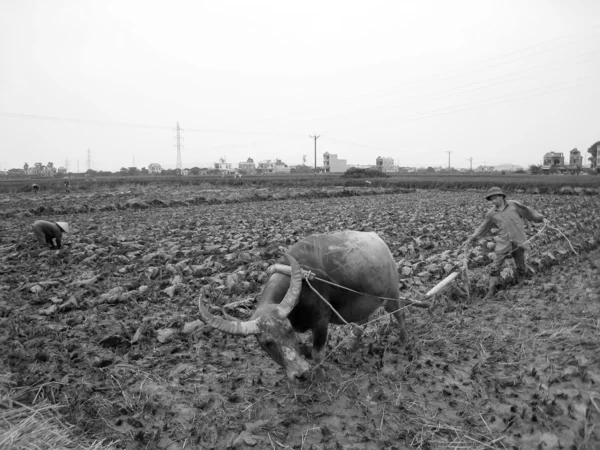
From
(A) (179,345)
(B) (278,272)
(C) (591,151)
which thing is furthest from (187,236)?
(C) (591,151)

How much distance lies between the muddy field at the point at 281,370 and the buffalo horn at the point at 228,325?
3.10 feet

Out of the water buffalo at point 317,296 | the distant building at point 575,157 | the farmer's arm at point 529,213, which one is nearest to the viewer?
the water buffalo at point 317,296

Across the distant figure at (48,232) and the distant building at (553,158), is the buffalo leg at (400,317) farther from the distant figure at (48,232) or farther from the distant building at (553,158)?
the distant building at (553,158)

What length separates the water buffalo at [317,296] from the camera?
4.56 metres

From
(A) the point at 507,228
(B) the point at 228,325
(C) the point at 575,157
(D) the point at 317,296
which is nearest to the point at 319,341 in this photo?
(D) the point at 317,296

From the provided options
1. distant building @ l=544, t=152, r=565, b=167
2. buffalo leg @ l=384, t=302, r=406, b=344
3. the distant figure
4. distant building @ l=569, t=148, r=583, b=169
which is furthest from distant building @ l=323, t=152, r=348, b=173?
buffalo leg @ l=384, t=302, r=406, b=344

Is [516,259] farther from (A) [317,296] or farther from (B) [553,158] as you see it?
(B) [553,158]

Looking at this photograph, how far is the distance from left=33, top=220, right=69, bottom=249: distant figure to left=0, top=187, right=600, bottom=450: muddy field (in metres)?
1.61

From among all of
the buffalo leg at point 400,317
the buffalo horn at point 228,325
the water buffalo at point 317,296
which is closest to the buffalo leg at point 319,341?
the water buffalo at point 317,296

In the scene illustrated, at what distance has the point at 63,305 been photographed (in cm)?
754

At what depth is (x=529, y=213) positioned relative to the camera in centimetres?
851

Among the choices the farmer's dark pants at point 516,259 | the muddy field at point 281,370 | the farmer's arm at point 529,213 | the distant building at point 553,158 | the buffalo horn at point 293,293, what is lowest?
the muddy field at point 281,370

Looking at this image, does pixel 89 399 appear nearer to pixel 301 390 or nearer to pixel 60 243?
pixel 301 390

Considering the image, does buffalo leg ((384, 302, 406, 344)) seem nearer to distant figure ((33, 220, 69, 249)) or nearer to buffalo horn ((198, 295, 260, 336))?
buffalo horn ((198, 295, 260, 336))
